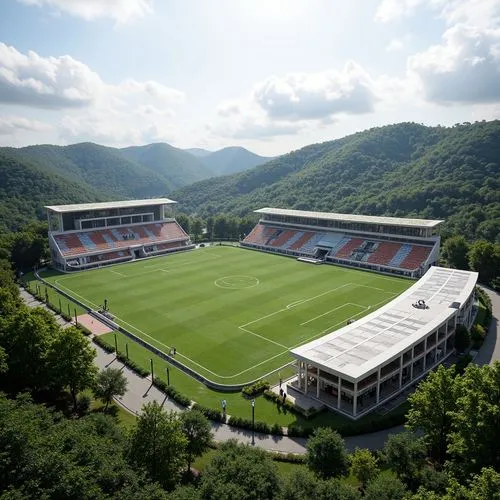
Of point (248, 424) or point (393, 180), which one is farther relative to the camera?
point (393, 180)

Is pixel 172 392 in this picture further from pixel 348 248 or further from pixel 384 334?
pixel 348 248

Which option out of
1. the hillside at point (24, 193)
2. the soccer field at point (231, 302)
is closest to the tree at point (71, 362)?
the soccer field at point (231, 302)

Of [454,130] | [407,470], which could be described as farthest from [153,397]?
[454,130]

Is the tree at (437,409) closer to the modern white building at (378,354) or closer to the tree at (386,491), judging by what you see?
the modern white building at (378,354)

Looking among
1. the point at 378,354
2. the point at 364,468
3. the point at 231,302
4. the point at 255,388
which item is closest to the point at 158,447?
the point at 364,468

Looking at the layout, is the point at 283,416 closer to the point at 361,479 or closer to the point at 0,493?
the point at 361,479

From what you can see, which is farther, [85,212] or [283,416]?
[85,212]
